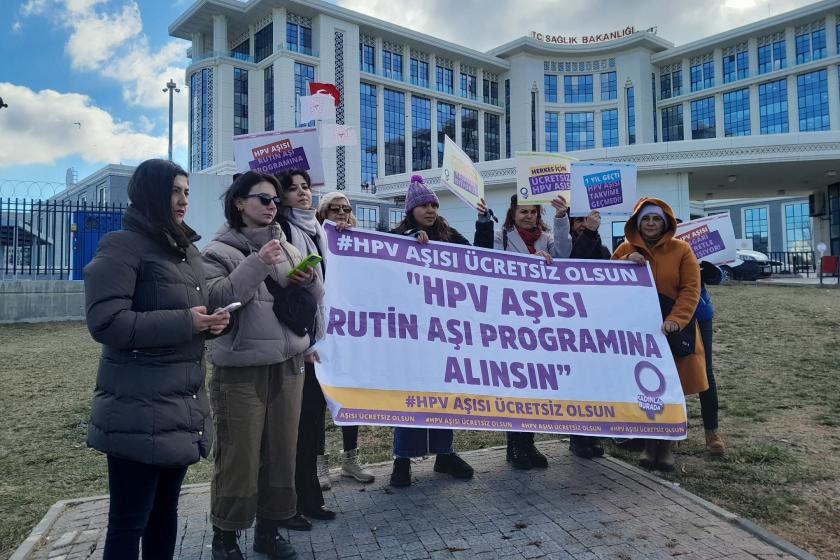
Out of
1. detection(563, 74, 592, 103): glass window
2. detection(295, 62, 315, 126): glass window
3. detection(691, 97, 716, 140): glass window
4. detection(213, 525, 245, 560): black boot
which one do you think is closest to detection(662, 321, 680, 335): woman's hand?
detection(213, 525, 245, 560): black boot

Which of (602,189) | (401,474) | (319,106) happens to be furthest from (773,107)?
(401,474)

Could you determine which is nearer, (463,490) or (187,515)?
(187,515)

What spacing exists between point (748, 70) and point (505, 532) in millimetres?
66961

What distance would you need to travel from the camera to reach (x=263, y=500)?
9.77ft

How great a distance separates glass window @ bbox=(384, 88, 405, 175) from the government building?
0.48ft

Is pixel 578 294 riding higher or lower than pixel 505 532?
higher

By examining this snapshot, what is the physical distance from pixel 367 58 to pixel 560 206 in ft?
187

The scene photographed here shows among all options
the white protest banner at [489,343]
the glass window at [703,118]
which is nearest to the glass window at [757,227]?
the glass window at [703,118]

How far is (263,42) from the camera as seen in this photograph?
5438cm

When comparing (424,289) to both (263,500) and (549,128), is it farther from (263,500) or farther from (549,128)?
(549,128)

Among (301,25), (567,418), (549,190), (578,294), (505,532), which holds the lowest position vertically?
(505,532)

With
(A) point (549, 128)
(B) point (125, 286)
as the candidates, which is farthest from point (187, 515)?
(A) point (549, 128)

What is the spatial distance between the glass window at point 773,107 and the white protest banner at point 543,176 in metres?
61.9

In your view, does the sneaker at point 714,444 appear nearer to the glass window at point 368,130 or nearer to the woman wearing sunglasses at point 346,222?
the woman wearing sunglasses at point 346,222
